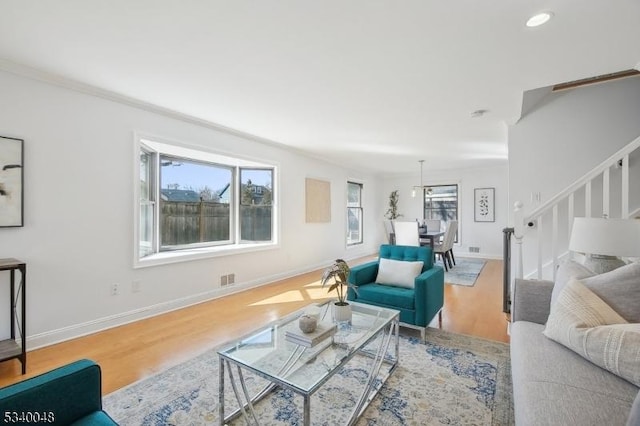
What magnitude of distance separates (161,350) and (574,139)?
4.46 m

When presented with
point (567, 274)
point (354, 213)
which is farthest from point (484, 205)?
point (567, 274)

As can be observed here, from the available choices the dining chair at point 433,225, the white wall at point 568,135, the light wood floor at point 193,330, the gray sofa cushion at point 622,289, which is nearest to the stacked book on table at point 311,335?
the light wood floor at point 193,330

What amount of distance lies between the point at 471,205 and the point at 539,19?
6.23 meters

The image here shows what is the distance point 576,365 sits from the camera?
1.31 meters

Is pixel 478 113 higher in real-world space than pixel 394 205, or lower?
higher

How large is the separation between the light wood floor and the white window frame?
0.62 metres

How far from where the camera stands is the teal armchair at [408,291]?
255cm

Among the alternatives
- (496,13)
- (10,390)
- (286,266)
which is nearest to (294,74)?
(496,13)

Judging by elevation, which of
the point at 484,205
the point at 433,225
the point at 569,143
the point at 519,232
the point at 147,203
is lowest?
the point at 433,225

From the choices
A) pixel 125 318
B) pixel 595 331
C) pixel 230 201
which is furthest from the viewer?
→ pixel 230 201

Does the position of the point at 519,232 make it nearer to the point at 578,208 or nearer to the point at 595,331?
the point at 578,208

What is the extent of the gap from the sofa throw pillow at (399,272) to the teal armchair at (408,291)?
0.05m

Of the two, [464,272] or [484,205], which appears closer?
[464,272]

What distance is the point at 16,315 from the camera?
241 cm
